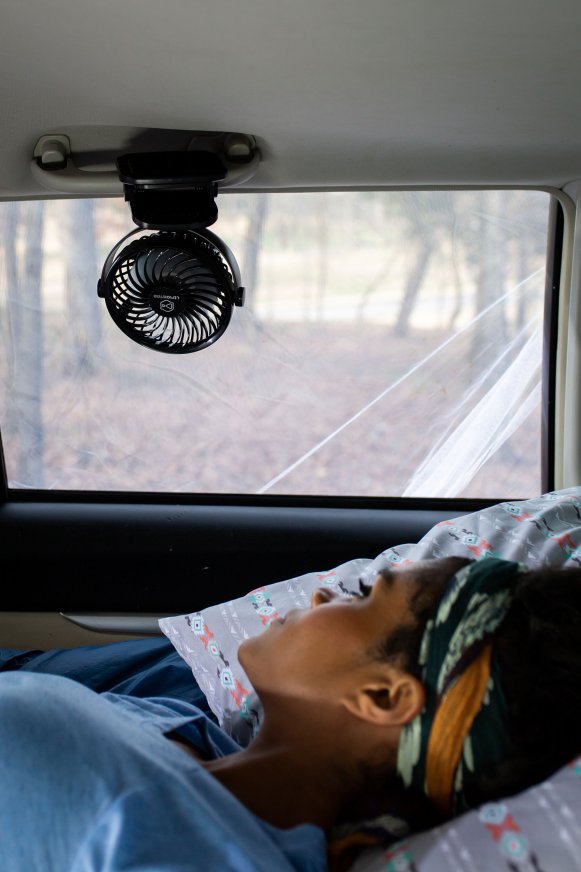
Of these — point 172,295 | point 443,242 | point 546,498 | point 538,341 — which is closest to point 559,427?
point 538,341

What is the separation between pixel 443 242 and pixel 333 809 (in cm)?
168

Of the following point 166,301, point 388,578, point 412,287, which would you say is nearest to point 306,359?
point 412,287

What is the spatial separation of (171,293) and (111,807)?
3.88 feet

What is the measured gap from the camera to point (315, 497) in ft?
Answer: 8.91

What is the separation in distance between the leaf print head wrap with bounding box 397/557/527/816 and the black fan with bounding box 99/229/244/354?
0.99 m

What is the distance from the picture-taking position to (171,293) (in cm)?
201

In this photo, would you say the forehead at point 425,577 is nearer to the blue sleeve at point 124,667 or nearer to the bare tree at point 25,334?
the blue sleeve at point 124,667

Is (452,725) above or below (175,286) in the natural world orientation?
below

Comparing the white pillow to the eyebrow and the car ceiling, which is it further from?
the car ceiling

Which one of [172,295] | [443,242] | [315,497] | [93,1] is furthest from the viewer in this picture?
[315,497]

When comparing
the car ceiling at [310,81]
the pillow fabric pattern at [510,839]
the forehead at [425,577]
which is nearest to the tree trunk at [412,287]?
the car ceiling at [310,81]

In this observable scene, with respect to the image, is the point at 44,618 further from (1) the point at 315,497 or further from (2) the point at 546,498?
(2) the point at 546,498

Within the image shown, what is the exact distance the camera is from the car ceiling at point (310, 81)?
4.50 feet

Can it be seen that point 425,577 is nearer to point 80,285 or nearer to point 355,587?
point 355,587
